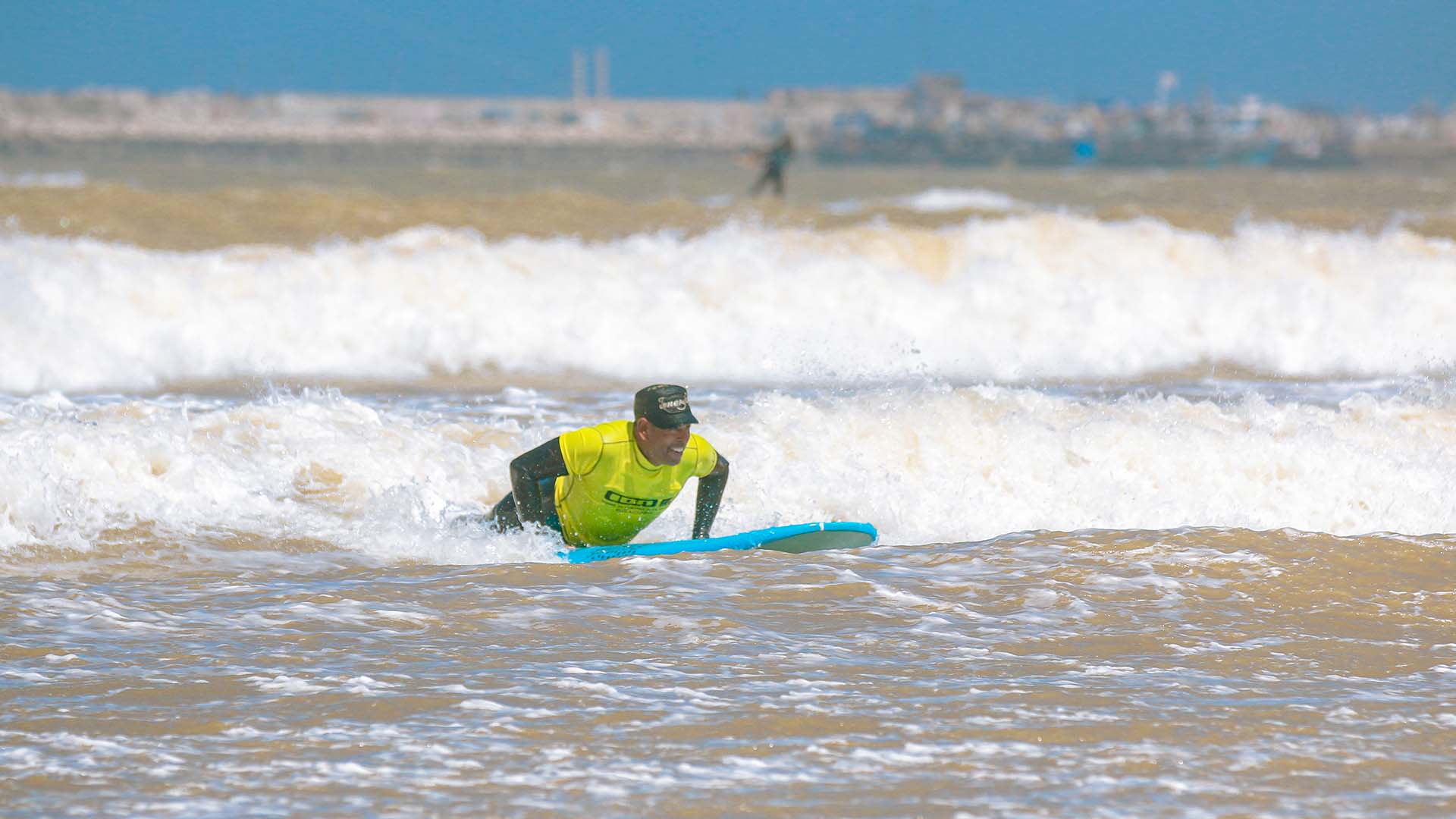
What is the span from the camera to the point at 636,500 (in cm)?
756

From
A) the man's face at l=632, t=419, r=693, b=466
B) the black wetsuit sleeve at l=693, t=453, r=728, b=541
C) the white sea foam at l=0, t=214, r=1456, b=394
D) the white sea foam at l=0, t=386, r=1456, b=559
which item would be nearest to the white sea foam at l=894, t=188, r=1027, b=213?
the white sea foam at l=0, t=214, r=1456, b=394

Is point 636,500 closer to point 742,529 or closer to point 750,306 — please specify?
point 742,529

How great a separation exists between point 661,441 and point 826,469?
326 cm

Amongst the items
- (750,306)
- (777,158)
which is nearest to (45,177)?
(777,158)

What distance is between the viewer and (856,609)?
652 centimetres

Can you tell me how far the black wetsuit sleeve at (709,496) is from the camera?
7719mm

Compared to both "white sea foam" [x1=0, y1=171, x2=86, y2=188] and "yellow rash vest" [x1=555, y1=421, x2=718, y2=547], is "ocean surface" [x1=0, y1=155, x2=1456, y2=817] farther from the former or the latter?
"white sea foam" [x1=0, y1=171, x2=86, y2=188]

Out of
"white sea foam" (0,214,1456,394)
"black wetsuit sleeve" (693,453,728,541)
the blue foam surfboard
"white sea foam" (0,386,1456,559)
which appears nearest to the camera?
the blue foam surfboard

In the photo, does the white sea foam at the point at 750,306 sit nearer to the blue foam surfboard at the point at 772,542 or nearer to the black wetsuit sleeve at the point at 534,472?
the black wetsuit sleeve at the point at 534,472

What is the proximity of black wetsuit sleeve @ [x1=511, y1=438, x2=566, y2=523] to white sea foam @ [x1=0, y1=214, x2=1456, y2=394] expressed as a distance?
8.43 m

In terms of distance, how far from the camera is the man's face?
23.5 feet

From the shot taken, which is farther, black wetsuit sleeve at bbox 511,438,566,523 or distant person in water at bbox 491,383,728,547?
black wetsuit sleeve at bbox 511,438,566,523

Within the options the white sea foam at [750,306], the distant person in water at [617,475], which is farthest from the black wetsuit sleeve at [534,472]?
the white sea foam at [750,306]

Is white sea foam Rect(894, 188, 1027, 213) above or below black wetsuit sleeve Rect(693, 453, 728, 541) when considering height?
above
